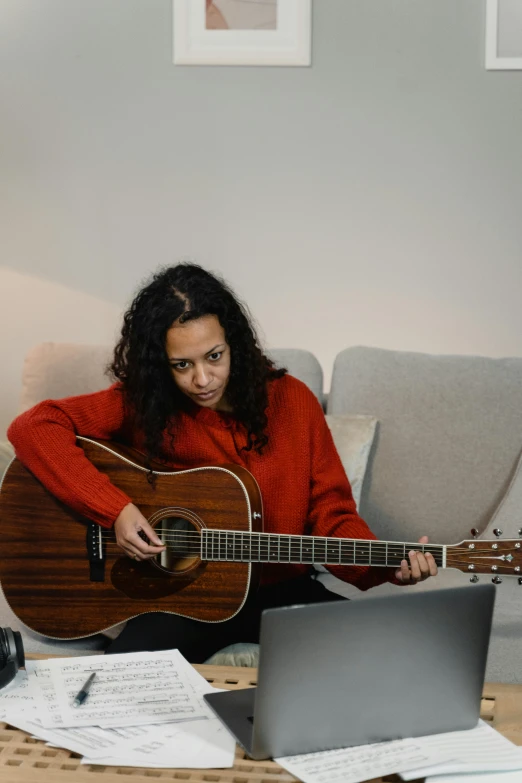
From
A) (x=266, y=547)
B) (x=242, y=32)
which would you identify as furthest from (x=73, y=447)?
(x=242, y=32)

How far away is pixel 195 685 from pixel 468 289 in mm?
1765

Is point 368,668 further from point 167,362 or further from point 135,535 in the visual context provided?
point 167,362

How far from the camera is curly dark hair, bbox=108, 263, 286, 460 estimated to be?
178 cm

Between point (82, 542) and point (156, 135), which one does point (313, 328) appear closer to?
point (156, 135)

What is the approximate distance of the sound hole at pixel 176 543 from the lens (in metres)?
1.72

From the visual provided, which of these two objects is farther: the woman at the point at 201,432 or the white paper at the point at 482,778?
the woman at the point at 201,432

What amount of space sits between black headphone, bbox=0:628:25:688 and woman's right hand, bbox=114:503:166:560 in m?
0.44

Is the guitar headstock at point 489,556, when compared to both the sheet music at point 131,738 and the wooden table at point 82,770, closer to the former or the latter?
the wooden table at point 82,770

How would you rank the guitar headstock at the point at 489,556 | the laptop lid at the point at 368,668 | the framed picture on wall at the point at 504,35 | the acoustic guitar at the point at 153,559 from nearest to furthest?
the laptop lid at the point at 368,668 → the guitar headstock at the point at 489,556 → the acoustic guitar at the point at 153,559 → the framed picture on wall at the point at 504,35

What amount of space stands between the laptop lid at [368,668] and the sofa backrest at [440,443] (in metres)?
1.12

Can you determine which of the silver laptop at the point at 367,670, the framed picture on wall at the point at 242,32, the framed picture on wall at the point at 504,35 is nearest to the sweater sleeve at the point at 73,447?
the silver laptop at the point at 367,670

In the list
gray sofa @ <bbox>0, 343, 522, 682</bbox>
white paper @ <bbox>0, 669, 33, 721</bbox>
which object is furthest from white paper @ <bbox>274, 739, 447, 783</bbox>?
gray sofa @ <bbox>0, 343, 522, 682</bbox>

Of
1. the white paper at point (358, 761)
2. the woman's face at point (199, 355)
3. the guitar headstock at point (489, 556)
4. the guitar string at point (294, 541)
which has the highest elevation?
the woman's face at point (199, 355)

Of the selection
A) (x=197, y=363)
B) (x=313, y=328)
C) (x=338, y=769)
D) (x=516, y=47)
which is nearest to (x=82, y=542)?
(x=197, y=363)
